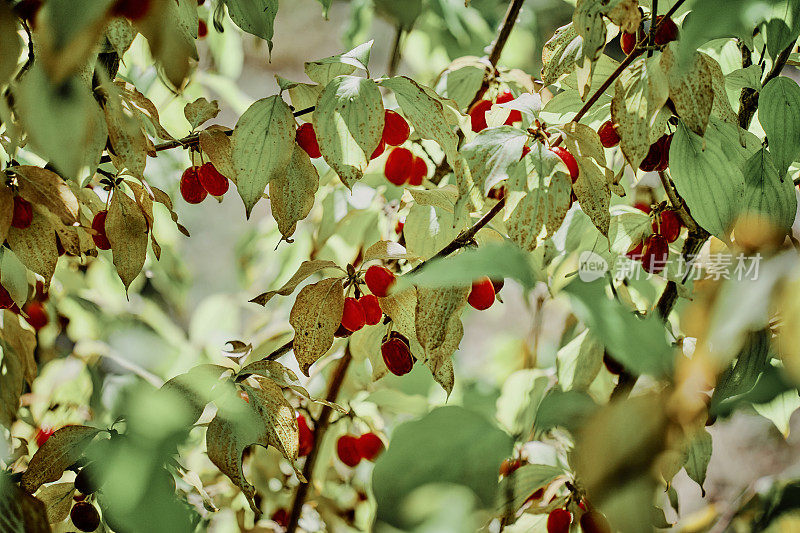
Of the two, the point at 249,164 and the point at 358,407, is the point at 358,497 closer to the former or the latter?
the point at 358,407

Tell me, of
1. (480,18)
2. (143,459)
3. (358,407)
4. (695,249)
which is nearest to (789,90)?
(695,249)

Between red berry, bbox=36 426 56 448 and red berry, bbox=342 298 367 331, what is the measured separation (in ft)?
1.43

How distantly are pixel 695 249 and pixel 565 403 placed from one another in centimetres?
43

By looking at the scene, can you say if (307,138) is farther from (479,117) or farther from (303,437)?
(303,437)

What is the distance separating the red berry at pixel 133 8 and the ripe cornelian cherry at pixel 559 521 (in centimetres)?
50

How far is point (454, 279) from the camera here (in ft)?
0.49

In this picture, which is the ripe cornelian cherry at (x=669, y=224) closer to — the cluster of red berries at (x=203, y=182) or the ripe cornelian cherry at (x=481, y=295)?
the ripe cornelian cherry at (x=481, y=295)

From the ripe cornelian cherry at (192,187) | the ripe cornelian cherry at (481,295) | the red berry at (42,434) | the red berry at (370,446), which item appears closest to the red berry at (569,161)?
the ripe cornelian cherry at (481,295)

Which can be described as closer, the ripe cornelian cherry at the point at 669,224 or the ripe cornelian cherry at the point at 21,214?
the ripe cornelian cherry at the point at 21,214

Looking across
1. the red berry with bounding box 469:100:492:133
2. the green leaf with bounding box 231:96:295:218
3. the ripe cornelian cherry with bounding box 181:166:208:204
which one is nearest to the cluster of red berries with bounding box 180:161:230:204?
the ripe cornelian cherry with bounding box 181:166:208:204

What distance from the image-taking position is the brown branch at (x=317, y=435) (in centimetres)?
70

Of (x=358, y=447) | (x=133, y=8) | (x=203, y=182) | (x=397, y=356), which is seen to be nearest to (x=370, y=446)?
(x=358, y=447)

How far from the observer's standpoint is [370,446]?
76cm

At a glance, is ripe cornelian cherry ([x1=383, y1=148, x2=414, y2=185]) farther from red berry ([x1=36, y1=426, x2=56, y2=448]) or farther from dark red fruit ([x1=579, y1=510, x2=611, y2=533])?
red berry ([x1=36, y1=426, x2=56, y2=448])
